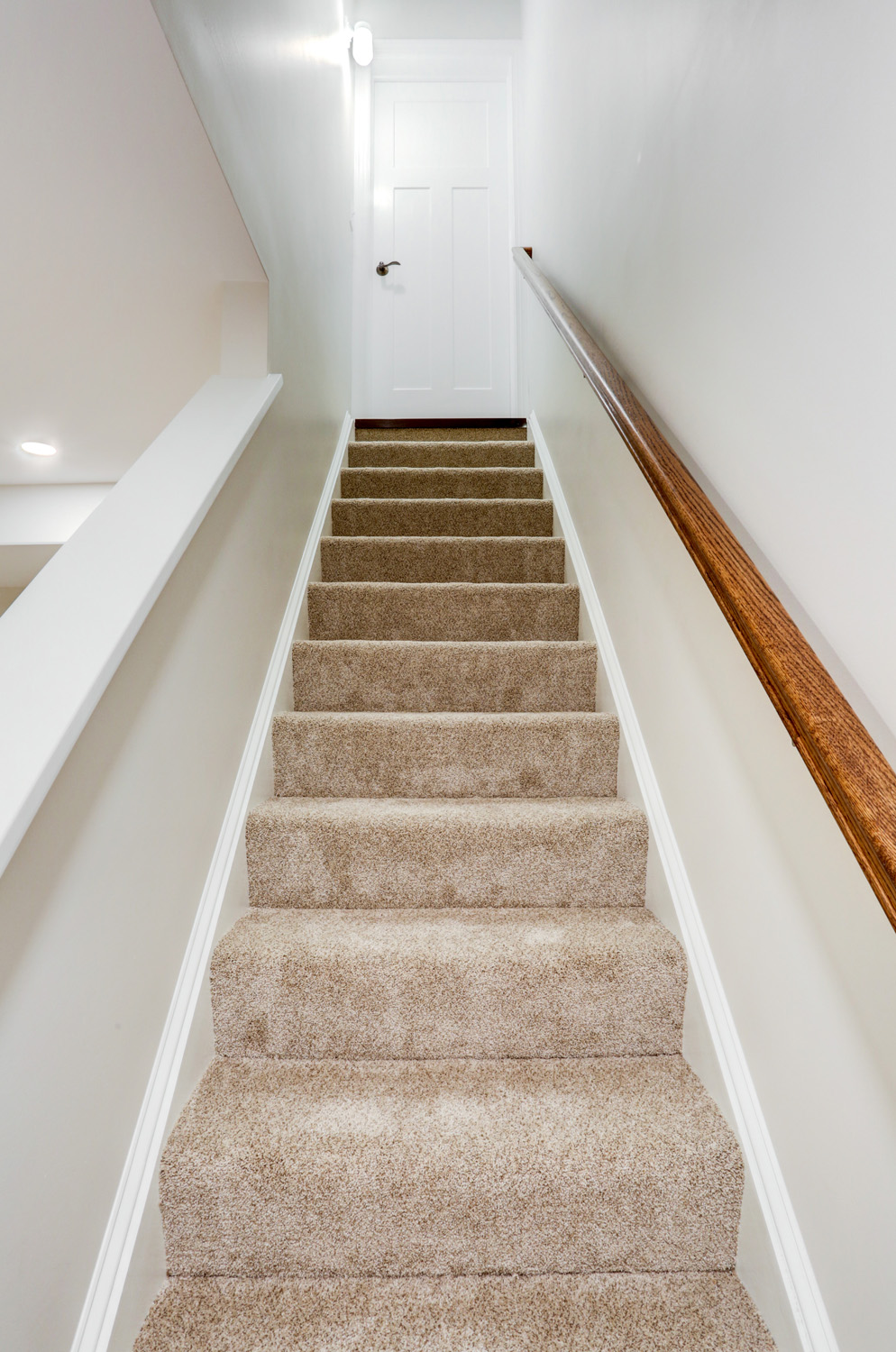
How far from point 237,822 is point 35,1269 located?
716 millimetres

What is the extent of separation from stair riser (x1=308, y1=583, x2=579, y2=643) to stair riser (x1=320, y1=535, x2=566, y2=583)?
8.6 inches

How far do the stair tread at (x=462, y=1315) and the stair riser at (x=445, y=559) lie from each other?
172cm

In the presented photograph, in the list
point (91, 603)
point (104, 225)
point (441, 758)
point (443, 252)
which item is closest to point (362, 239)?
point (443, 252)

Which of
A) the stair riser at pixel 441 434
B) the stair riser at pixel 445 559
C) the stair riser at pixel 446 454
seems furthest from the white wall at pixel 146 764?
the stair riser at pixel 441 434

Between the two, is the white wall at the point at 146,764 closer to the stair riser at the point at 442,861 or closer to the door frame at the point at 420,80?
the stair riser at the point at 442,861

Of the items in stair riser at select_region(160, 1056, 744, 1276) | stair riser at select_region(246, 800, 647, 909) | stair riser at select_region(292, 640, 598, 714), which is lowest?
stair riser at select_region(160, 1056, 744, 1276)

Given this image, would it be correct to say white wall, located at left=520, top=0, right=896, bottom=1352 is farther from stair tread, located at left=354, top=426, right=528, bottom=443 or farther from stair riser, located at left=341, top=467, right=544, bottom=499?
stair tread, located at left=354, top=426, right=528, bottom=443

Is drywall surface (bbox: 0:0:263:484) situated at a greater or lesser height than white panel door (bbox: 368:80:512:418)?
lesser

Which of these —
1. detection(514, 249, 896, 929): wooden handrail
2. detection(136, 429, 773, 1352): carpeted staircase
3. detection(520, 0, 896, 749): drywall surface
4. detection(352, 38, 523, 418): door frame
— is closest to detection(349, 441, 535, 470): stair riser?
detection(352, 38, 523, 418): door frame

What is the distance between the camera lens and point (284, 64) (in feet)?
6.14

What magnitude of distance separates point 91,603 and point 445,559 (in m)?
1.46

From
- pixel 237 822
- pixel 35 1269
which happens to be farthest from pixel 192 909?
pixel 35 1269

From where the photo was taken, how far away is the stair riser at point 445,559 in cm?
232

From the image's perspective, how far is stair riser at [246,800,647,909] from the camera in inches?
56.5
